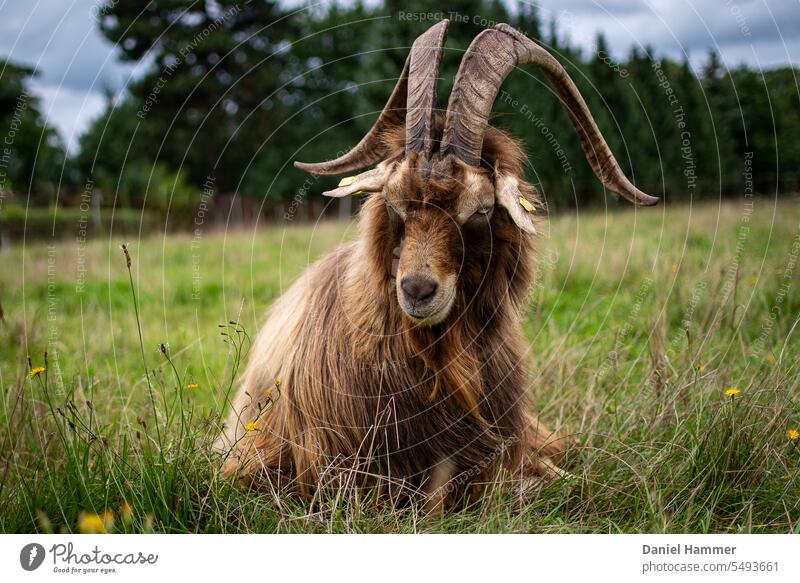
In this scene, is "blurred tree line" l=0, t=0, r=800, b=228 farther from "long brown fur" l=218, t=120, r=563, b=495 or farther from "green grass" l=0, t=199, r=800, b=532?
"long brown fur" l=218, t=120, r=563, b=495

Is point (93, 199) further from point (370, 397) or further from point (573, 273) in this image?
point (370, 397)

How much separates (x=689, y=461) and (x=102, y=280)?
7.54m

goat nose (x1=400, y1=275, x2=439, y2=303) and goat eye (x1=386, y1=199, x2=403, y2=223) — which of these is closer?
goat nose (x1=400, y1=275, x2=439, y2=303)

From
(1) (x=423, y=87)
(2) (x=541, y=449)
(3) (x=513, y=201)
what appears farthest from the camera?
(2) (x=541, y=449)

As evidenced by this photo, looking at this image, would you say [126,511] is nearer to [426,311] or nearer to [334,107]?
[426,311]

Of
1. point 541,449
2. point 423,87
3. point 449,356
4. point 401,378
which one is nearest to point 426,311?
point 449,356

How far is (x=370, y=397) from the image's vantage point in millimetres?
3527

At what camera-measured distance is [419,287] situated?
9.81 feet

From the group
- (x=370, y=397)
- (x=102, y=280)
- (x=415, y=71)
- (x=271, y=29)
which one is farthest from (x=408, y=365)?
(x=271, y=29)

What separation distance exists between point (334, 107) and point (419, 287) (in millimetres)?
19818
